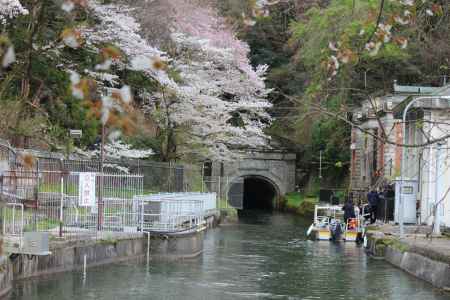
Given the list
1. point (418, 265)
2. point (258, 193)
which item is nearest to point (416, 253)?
point (418, 265)

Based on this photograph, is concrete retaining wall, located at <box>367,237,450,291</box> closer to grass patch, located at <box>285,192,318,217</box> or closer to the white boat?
the white boat

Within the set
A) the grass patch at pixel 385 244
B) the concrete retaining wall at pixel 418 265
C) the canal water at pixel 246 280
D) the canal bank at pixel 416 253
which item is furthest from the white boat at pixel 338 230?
the grass patch at pixel 385 244

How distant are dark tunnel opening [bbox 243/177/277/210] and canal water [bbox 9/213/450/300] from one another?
40640 millimetres

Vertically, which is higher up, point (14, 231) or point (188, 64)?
point (188, 64)

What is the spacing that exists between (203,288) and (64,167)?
694 centimetres

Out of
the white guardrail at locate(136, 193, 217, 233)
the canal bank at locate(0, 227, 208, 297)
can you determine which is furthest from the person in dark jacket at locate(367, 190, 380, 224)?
the white guardrail at locate(136, 193, 217, 233)

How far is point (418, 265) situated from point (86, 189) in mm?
8495

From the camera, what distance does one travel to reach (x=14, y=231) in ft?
55.3

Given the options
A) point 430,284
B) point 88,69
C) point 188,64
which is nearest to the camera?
point 430,284

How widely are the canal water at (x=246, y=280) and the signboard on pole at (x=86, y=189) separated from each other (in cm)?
164

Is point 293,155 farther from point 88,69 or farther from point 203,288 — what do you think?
point 203,288

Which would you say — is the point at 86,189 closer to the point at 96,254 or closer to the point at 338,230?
the point at 96,254

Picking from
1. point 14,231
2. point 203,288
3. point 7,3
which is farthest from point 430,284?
point 7,3

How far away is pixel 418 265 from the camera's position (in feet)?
68.3
